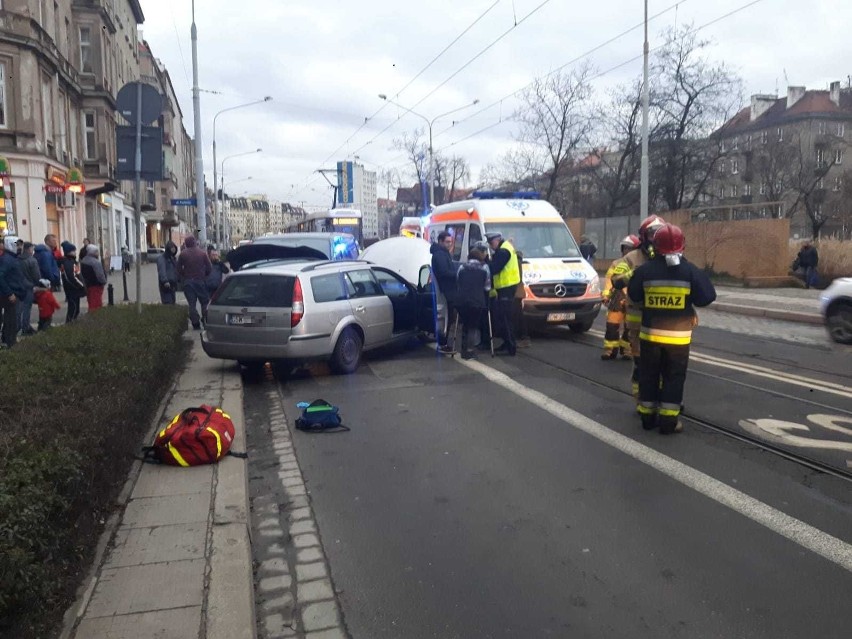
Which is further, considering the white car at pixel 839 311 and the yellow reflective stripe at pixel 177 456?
the white car at pixel 839 311

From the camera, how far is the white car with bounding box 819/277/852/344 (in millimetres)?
12750

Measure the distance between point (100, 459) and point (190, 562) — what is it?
87 cm

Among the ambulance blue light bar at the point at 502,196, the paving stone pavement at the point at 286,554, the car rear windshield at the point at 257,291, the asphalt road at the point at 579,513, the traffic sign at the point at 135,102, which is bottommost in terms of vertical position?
the paving stone pavement at the point at 286,554

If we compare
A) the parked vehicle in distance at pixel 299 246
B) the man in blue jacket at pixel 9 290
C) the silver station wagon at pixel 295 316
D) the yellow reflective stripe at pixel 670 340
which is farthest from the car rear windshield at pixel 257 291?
the yellow reflective stripe at pixel 670 340

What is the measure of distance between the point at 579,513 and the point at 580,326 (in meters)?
8.53

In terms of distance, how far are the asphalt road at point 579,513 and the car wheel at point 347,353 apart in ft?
3.44

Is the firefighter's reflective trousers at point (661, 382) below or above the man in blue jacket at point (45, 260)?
below

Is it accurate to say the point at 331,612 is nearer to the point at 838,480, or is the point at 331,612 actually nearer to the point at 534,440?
the point at 534,440

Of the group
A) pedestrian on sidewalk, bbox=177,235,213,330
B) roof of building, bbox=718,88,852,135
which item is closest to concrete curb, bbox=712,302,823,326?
pedestrian on sidewalk, bbox=177,235,213,330

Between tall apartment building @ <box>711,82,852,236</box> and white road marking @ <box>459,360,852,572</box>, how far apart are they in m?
24.2

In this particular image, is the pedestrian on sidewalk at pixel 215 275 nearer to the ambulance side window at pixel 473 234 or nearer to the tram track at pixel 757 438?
the ambulance side window at pixel 473 234

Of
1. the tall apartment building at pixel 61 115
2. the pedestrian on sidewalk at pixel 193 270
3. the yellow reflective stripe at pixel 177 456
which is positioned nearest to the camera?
the yellow reflective stripe at pixel 177 456

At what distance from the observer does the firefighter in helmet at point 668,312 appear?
6574 mm

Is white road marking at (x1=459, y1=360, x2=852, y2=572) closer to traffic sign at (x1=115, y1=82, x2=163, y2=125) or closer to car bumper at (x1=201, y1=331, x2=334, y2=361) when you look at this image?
car bumper at (x1=201, y1=331, x2=334, y2=361)
